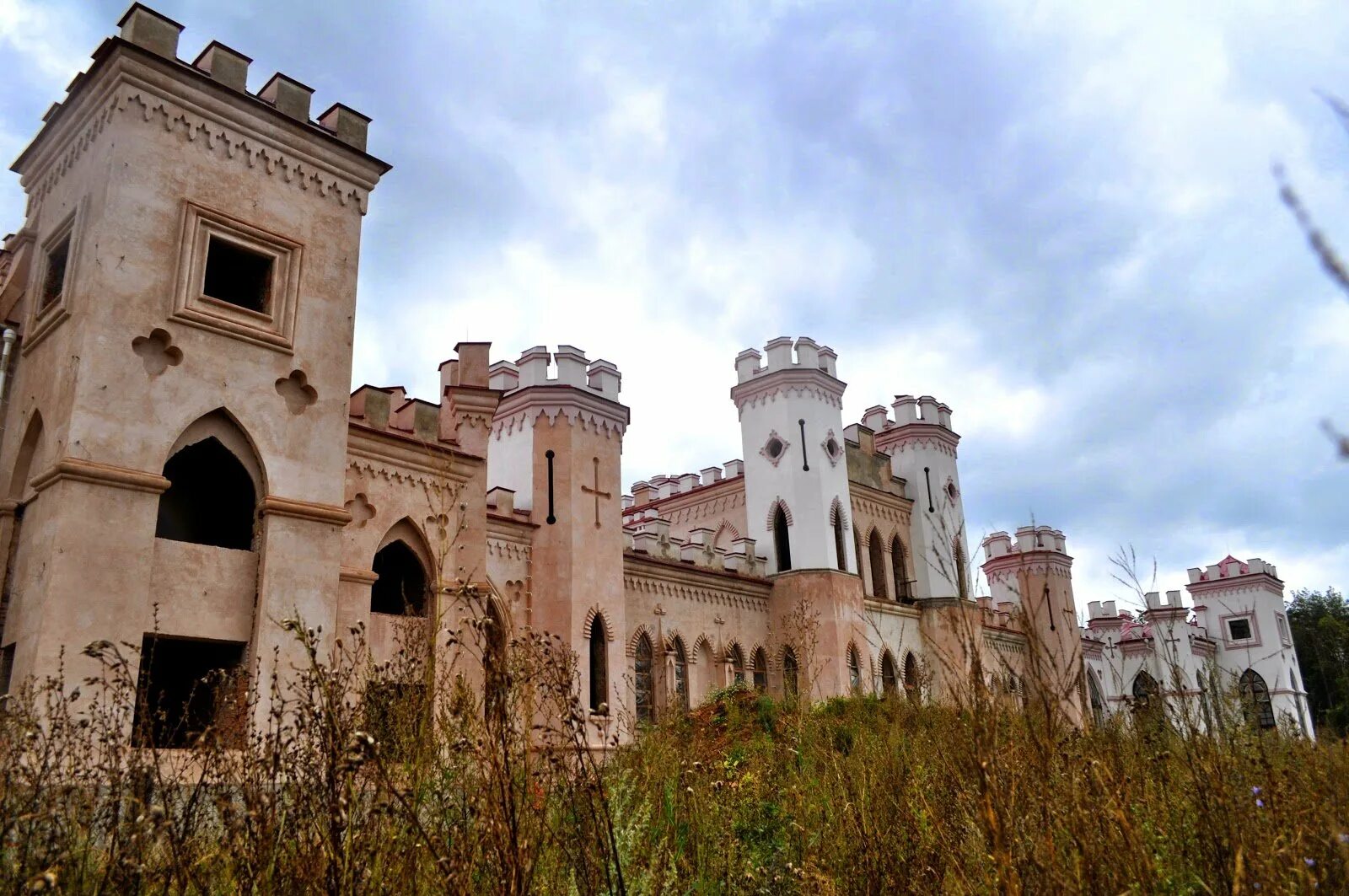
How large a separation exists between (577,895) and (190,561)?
7.80 metres

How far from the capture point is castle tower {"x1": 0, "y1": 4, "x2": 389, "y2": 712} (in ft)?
32.4

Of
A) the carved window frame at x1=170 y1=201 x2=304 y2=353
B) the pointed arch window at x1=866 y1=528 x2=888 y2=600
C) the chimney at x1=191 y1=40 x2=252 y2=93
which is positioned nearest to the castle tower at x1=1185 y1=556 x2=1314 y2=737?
the pointed arch window at x1=866 y1=528 x2=888 y2=600

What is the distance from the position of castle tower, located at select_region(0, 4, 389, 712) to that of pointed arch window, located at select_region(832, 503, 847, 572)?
14933 millimetres

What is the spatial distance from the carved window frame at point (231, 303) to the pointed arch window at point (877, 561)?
1919 cm

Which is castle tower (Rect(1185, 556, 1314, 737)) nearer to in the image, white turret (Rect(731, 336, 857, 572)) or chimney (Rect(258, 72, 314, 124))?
white turret (Rect(731, 336, 857, 572))

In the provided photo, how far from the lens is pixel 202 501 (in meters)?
12.5

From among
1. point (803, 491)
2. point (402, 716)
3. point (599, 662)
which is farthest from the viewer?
point (803, 491)

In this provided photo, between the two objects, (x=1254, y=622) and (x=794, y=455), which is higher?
(x=794, y=455)

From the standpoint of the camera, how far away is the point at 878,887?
536 cm

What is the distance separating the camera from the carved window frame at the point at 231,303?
36.2 feet

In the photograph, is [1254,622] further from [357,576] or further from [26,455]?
[26,455]

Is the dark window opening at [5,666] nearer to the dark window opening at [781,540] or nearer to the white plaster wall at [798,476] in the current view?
the white plaster wall at [798,476]

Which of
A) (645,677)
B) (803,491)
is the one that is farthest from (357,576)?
(803,491)

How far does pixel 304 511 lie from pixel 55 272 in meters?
4.42
